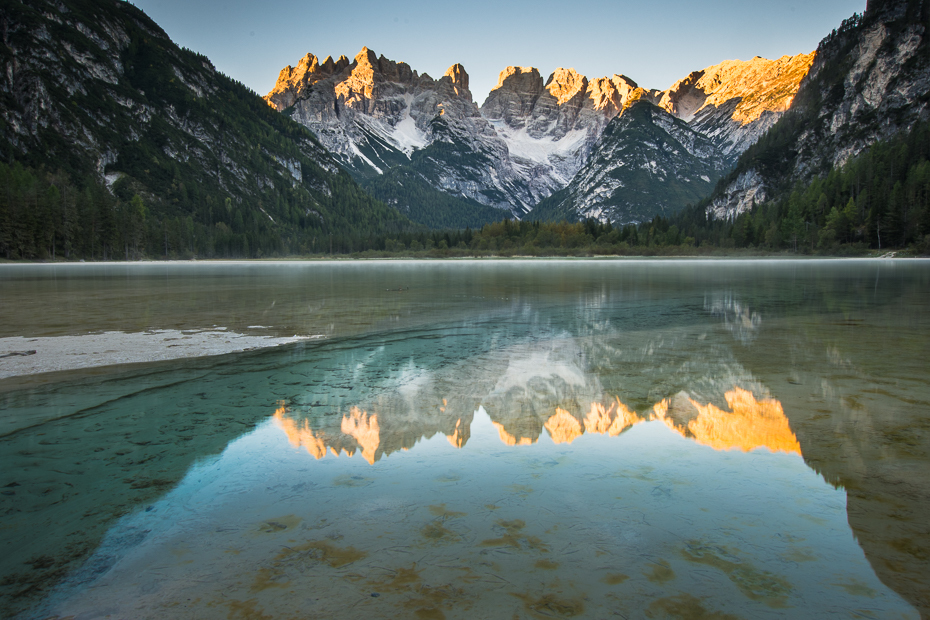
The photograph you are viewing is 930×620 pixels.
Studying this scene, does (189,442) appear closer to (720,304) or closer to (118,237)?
(720,304)

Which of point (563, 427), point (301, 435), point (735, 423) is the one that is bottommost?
point (301, 435)

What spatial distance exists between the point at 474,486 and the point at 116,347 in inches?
520

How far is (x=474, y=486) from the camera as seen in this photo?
6.46 m

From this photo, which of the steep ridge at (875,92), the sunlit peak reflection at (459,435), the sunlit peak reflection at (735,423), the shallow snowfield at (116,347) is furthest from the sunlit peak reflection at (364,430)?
the steep ridge at (875,92)

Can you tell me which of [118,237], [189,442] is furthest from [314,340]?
[118,237]

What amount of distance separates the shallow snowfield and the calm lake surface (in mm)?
1016

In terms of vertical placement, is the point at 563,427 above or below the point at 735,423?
below

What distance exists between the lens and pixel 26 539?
5.15 m

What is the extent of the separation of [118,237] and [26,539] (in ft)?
468

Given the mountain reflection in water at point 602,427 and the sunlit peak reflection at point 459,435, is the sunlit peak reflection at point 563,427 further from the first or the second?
the sunlit peak reflection at point 459,435

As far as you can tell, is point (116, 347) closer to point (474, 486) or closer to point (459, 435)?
point (459, 435)

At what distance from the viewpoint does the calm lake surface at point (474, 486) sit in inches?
169

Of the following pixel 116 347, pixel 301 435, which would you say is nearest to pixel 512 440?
pixel 301 435

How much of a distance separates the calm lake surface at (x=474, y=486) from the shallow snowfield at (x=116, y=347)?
1.02 meters
